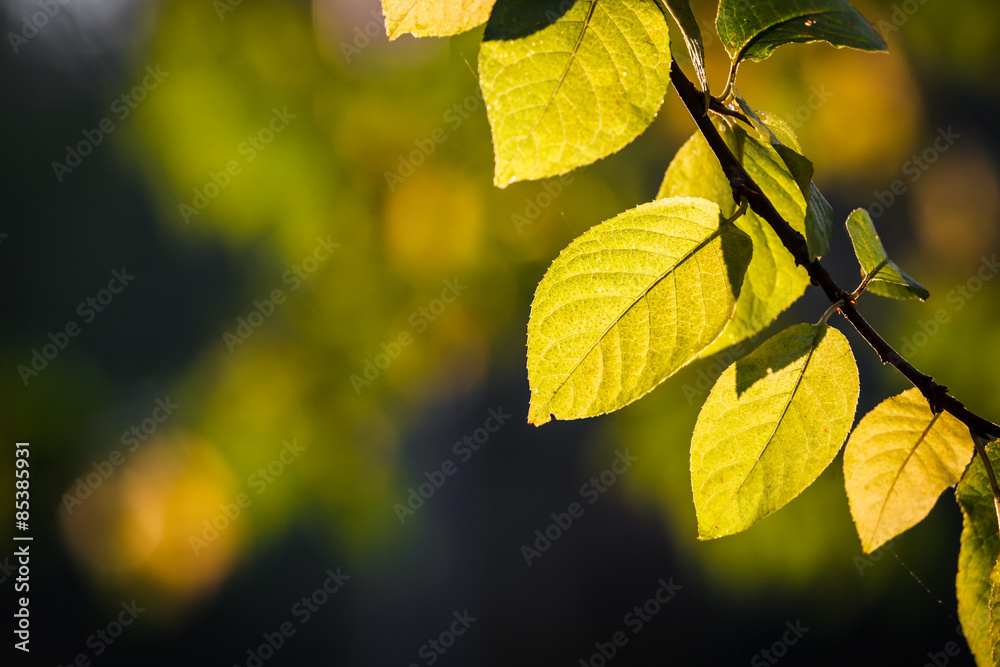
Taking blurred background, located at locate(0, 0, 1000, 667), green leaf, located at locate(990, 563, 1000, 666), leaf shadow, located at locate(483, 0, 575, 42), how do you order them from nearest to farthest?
leaf shadow, located at locate(483, 0, 575, 42) < green leaf, located at locate(990, 563, 1000, 666) < blurred background, located at locate(0, 0, 1000, 667)

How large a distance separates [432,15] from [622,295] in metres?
0.20

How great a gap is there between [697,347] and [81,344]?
17.1 ft

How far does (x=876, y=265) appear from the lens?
442mm

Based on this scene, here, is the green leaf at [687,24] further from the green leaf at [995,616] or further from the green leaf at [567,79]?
the green leaf at [995,616]

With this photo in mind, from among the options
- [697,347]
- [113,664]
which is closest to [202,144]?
[697,347]

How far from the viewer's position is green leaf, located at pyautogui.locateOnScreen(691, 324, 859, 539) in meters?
0.40

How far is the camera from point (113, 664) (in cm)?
415

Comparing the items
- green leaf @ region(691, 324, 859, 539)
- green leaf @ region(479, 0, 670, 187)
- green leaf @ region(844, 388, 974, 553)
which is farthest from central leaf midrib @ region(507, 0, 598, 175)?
green leaf @ region(844, 388, 974, 553)

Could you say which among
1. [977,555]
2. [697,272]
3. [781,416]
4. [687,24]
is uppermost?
[687,24]

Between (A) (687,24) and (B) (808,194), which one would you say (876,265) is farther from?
(A) (687,24)

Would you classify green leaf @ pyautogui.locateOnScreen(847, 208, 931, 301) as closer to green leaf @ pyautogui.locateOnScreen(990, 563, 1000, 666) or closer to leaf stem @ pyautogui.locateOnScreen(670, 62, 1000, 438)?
leaf stem @ pyautogui.locateOnScreen(670, 62, 1000, 438)

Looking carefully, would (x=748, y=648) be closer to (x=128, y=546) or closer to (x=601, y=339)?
(x=128, y=546)

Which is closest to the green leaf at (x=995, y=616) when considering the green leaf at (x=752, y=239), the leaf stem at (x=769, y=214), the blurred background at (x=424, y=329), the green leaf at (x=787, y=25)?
the leaf stem at (x=769, y=214)

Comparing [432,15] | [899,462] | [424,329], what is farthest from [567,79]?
[424,329]
